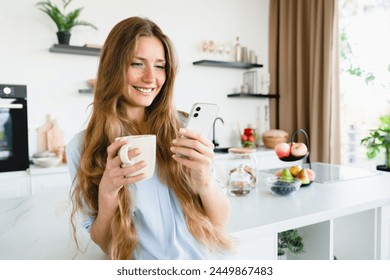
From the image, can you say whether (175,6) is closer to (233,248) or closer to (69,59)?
(69,59)

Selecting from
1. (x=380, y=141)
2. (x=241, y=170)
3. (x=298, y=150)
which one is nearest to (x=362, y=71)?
(x=380, y=141)

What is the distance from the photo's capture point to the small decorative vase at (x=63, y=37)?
269 centimetres

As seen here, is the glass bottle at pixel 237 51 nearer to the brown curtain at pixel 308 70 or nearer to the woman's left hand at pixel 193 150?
the brown curtain at pixel 308 70

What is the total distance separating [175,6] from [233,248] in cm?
286

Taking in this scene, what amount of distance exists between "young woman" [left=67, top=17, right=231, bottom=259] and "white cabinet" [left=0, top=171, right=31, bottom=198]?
160 cm

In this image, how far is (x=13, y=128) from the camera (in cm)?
229

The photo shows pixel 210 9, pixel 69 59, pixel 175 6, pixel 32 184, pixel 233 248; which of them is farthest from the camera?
pixel 210 9

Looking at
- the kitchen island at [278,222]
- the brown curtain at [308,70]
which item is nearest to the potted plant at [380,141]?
the brown curtain at [308,70]

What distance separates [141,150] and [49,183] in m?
1.88

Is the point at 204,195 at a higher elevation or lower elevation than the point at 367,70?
lower

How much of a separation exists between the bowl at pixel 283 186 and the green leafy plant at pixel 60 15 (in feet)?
6.93

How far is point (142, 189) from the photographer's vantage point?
94 centimetres
